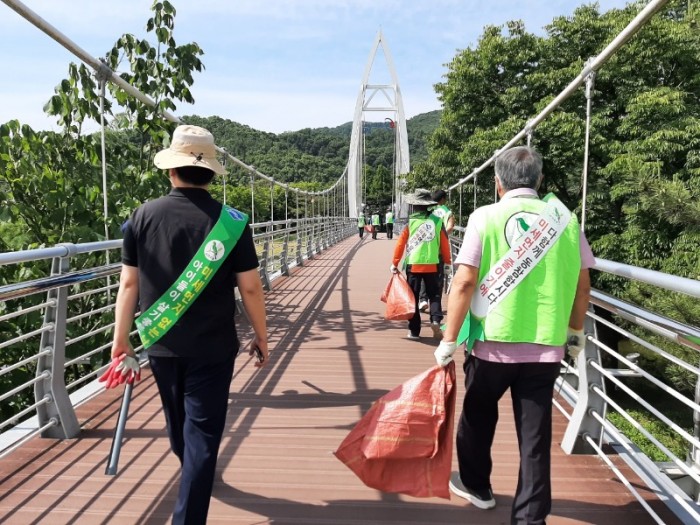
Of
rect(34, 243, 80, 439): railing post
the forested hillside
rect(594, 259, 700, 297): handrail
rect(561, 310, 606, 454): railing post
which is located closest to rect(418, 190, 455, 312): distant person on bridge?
rect(561, 310, 606, 454): railing post

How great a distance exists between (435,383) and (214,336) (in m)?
0.71

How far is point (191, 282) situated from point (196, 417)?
0.40 m

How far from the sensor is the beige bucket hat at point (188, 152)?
1811mm

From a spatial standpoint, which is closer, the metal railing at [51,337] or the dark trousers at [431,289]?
the metal railing at [51,337]

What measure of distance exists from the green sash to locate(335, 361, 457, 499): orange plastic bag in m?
0.70

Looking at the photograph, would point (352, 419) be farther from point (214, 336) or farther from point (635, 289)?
point (635, 289)

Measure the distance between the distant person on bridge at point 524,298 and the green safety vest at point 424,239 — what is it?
273 cm

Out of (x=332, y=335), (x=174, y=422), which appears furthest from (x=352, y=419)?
(x=332, y=335)

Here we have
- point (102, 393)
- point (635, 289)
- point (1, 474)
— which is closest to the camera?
point (1, 474)

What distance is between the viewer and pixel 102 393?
3.34m

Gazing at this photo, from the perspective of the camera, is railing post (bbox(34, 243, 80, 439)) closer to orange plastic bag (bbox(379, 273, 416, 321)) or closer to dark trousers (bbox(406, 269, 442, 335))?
orange plastic bag (bbox(379, 273, 416, 321))

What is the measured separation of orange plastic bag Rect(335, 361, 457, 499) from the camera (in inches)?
76.7

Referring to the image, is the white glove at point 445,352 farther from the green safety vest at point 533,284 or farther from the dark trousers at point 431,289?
the dark trousers at point 431,289

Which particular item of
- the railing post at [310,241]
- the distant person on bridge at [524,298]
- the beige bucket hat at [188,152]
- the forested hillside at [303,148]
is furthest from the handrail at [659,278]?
the forested hillside at [303,148]
